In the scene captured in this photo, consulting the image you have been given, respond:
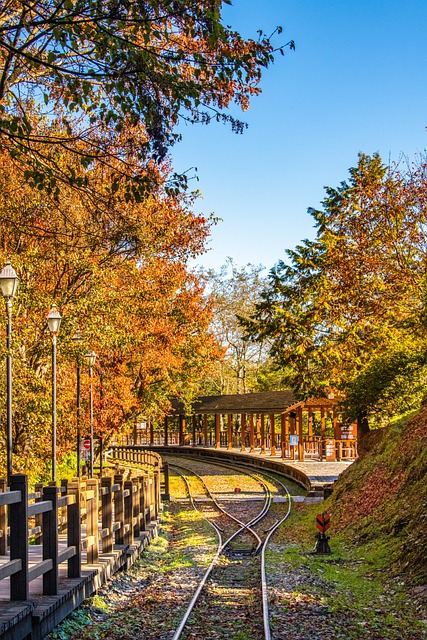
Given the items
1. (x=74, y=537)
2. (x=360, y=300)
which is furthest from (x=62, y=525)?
(x=360, y=300)

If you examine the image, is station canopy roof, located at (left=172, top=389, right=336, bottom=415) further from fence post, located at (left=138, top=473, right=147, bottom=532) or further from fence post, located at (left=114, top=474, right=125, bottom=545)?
fence post, located at (left=114, top=474, right=125, bottom=545)

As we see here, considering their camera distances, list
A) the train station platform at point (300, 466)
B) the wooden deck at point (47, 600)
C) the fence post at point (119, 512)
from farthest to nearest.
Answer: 1. the train station platform at point (300, 466)
2. the fence post at point (119, 512)
3. the wooden deck at point (47, 600)

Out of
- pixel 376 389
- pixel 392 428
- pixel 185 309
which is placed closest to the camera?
pixel 392 428

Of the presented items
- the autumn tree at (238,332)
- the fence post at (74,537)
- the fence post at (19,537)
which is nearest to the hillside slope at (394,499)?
the fence post at (74,537)

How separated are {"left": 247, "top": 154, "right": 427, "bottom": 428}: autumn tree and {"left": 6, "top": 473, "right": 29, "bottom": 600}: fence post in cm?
1594

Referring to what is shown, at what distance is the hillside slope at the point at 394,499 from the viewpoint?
10430mm

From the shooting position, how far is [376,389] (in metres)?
23.0

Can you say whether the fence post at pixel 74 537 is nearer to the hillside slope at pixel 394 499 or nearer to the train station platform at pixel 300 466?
the hillside slope at pixel 394 499

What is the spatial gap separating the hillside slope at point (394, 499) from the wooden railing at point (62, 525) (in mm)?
3823

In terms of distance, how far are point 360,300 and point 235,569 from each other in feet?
46.7

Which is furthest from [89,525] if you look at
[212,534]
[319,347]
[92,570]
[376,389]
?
[319,347]

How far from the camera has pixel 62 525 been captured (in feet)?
40.7

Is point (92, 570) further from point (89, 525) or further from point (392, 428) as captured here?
point (392, 428)

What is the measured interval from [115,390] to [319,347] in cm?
780
